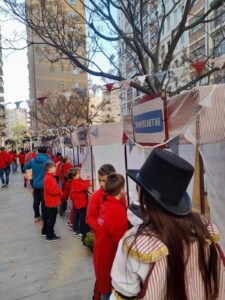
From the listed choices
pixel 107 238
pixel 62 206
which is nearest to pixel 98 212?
pixel 107 238

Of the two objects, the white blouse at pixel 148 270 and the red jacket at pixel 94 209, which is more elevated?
the white blouse at pixel 148 270

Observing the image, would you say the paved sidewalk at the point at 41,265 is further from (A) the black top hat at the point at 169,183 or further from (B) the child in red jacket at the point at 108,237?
(A) the black top hat at the point at 169,183

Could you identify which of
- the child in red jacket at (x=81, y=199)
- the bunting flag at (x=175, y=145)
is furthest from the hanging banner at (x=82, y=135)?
the bunting flag at (x=175, y=145)

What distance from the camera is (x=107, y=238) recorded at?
111 inches

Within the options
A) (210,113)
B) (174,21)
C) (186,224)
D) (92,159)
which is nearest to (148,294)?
(186,224)

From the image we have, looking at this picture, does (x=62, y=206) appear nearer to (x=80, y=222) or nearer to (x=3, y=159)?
(x=80, y=222)

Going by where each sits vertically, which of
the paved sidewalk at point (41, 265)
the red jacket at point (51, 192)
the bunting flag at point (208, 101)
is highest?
the bunting flag at point (208, 101)

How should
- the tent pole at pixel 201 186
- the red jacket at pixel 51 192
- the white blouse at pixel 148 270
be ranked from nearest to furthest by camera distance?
the white blouse at pixel 148 270, the tent pole at pixel 201 186, the red jacket at pixel 51 192

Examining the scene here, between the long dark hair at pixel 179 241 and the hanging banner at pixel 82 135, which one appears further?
the hanging banner at pixel 82 135

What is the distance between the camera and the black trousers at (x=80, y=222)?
6.39 meters

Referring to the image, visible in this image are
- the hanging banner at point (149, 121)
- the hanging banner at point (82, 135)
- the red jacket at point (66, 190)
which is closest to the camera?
the hanging banner at point (149, 121)

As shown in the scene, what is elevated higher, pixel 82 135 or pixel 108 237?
pixel 82 135

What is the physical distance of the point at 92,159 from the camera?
9047 millimetres

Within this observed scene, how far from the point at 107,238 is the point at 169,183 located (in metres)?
1.47
